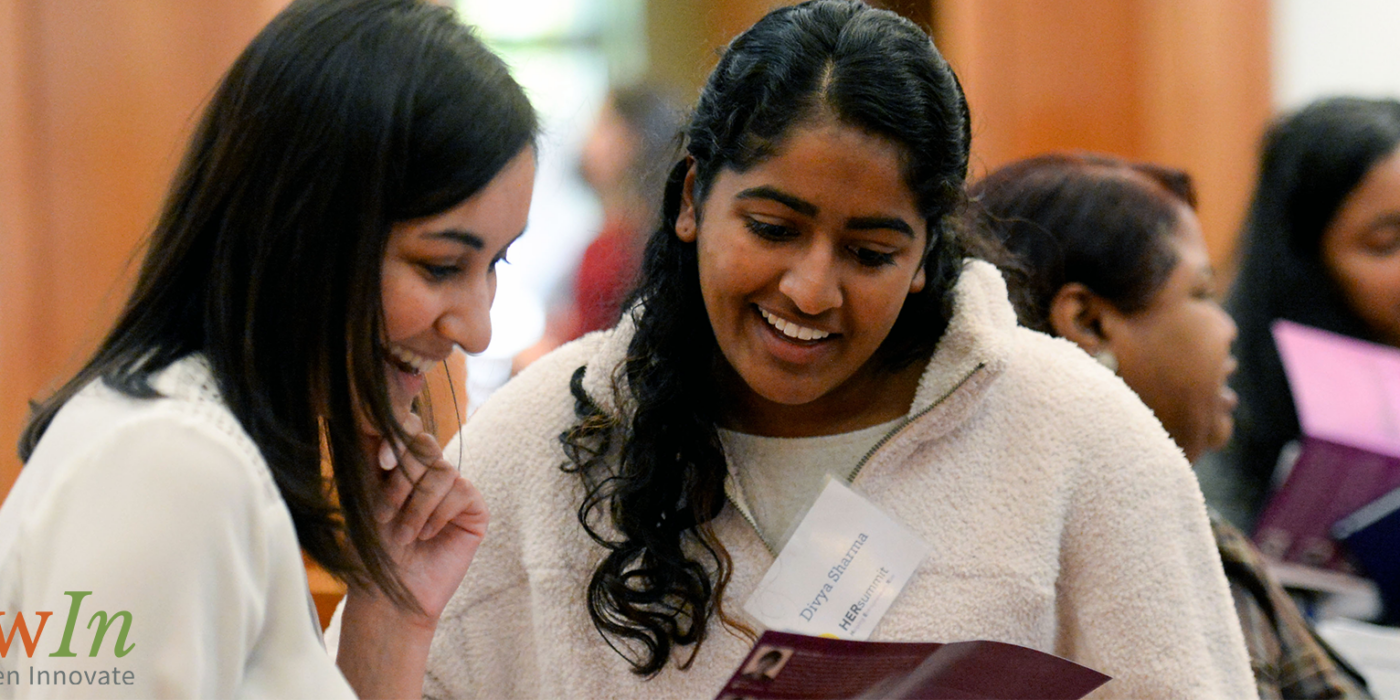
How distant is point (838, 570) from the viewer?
1.40 m

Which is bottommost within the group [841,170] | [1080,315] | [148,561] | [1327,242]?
[1327,242]

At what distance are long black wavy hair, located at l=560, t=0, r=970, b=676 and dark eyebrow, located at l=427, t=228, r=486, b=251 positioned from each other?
34 centimetres

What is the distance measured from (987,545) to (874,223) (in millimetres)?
355

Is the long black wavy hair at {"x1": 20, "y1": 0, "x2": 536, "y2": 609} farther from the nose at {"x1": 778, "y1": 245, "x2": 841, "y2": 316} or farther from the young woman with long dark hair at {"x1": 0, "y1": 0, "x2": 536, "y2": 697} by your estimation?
the nose at {"x1": 778, "y1": 245, "x2": 841, "y2": 316}

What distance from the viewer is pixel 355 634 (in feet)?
4.31

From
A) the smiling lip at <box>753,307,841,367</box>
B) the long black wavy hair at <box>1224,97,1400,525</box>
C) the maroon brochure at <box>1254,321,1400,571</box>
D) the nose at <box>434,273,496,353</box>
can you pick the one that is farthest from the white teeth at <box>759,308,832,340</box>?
the long black wavy hair at <box>1224,97,1400,525</box>

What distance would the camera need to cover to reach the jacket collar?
142 centimetres

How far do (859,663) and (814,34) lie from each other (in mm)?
613

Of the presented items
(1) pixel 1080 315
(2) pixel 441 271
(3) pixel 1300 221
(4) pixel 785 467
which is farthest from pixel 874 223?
(3) pixel 1300 221

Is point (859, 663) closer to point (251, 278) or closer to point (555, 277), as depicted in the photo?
point (251, 278)

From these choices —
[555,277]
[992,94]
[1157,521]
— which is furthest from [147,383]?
[992,94]

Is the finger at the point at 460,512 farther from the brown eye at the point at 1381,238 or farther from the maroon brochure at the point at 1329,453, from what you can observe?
the brown eye at the point at 1381,238

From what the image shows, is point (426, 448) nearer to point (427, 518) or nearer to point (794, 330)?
point (427, 518)

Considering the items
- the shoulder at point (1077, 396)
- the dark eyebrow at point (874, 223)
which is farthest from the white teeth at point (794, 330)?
the shoulder at point (1077, 396)
